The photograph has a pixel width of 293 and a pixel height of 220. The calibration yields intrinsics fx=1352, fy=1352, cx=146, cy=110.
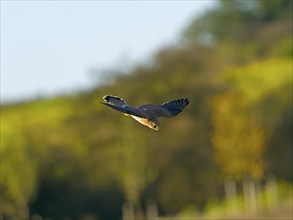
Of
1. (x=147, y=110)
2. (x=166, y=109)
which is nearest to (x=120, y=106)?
(x=147, y=110)

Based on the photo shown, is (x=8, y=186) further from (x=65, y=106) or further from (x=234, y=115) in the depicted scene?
(x=65, y=106)

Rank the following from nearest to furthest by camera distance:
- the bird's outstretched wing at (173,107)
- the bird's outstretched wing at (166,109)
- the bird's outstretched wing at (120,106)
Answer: the bird's outstretched wing at (120,106), the bird's outstretched wing at (166,109), the bird's outstretched wing at (173,107)

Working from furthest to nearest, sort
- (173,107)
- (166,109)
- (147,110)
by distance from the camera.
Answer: (173,107), (166,109), (147,110)

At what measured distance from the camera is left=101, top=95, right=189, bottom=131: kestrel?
10.7m

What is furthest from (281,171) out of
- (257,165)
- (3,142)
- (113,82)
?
(3,142)

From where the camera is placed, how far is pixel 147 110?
11.1 metres

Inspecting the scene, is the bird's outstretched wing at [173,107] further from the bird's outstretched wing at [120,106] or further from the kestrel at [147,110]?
the bird's outstretched wing at [120,106]

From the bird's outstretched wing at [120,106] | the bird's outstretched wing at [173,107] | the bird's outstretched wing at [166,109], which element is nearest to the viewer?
the bird's outstretched wing at [120,106]

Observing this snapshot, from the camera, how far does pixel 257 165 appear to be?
38156mm

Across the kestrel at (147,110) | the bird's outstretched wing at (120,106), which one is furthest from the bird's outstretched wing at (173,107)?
the bird's outstretched wing at (120,106)

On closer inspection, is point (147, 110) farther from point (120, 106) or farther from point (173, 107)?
point (173, 107)

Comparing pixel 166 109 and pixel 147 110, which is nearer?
pixel 147 110

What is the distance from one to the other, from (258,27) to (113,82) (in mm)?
24907

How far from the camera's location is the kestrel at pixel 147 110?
1067cm
